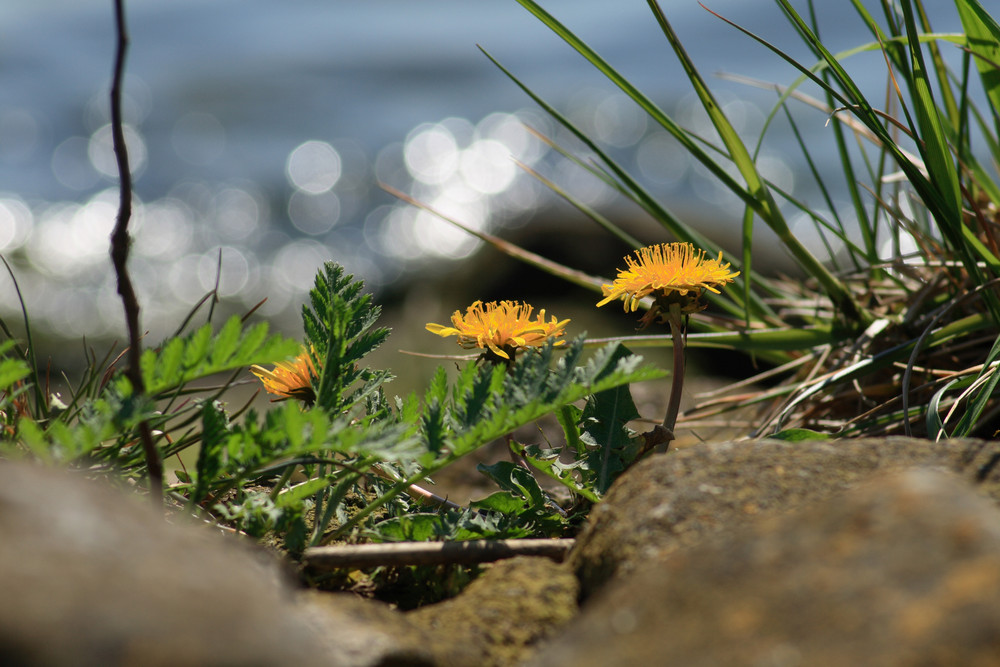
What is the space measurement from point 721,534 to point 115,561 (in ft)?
2.33

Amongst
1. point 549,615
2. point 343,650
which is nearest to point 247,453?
point 343,650

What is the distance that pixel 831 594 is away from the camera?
81 cm

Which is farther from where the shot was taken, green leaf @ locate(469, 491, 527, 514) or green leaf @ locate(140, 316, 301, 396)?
green leaf @ locate(469, 491, 527, 514)

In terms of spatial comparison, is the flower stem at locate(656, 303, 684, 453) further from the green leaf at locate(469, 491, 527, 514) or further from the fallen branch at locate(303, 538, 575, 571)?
the fallen branch at locate(303, 538, 575, 571)

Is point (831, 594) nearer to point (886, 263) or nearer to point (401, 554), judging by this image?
point (401, 554)

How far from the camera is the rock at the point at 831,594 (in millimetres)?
756

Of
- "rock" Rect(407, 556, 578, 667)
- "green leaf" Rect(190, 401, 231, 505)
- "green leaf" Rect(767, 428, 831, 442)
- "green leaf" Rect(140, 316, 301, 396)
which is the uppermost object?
"green leaf" Rect(140, 316, 301, 396)

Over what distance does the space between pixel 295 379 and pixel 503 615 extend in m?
0.68

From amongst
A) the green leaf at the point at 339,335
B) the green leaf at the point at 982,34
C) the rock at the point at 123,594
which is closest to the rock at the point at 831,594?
the rock at the point at 123,594

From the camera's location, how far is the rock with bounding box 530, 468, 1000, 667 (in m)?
0.76

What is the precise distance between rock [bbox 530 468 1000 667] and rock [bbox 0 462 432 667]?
0.30 meters

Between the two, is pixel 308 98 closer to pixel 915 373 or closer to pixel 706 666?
pixel 915 373

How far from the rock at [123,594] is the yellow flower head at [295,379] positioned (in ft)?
2.13

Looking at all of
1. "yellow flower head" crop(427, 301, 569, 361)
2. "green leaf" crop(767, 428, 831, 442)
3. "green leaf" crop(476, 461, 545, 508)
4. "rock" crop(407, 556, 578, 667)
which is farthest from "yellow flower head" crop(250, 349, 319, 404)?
"green leaf" crop(767, 428, 831, 442)
